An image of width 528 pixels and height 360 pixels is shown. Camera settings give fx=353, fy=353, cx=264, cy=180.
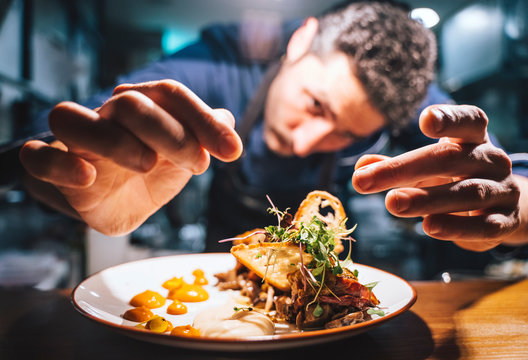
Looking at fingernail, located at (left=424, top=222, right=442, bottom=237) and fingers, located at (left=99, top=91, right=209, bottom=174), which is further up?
fingers, located at (left=99, top=91, right=209, bottom=174)

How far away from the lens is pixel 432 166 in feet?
2.35

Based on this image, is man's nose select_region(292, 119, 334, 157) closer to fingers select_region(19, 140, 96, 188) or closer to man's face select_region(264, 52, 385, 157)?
man's face select_region(264, 52, 385, 157)

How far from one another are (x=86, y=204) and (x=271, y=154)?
1.20m

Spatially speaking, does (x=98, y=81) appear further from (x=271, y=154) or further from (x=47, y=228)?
(x=271, y=154)

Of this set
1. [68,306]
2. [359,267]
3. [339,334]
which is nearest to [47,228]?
[68,306]

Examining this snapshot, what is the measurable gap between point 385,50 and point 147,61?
86.5 inches

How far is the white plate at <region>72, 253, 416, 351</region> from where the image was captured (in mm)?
544

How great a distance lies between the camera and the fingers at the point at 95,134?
2.02 feet

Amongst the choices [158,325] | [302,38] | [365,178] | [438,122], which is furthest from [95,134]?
[302,38]

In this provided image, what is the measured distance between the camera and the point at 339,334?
576 millimetres

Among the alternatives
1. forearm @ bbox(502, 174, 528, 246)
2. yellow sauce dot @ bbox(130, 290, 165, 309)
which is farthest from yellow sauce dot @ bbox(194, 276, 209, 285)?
forearm @ bbox(502, 174, 528, 246)

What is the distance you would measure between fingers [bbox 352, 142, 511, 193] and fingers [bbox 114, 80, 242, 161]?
0.81ft

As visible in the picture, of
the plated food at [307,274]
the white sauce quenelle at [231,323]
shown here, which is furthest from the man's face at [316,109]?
the white sauce quenelle at [231,323]

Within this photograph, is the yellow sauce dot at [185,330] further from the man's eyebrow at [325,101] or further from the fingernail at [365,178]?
the man's eyebrow at [325,101]
